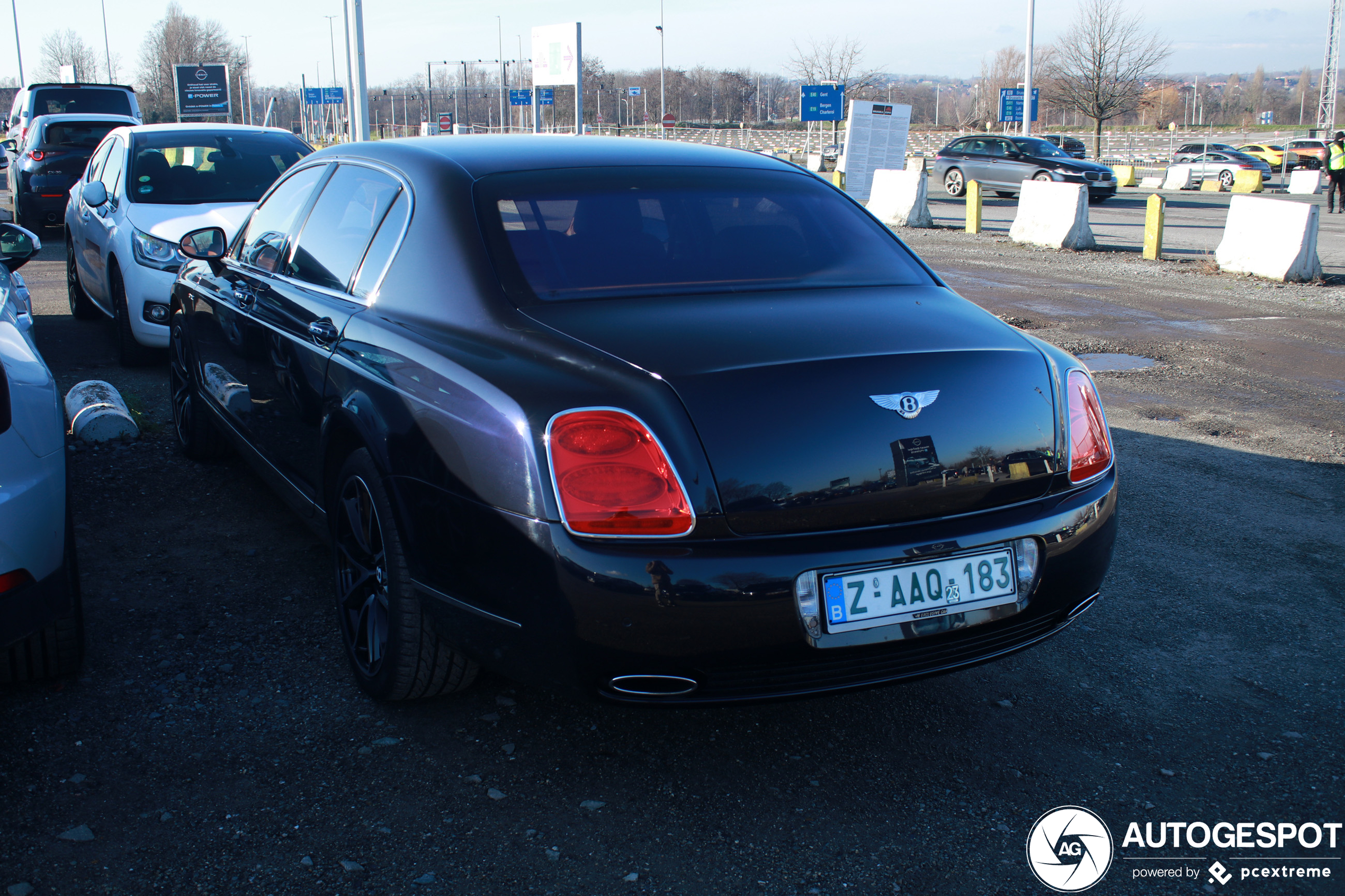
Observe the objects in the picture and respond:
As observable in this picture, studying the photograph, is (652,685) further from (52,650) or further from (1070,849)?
(52,650)

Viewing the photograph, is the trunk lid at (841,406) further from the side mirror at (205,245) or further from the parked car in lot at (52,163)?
the parked car in lot at (52,163)

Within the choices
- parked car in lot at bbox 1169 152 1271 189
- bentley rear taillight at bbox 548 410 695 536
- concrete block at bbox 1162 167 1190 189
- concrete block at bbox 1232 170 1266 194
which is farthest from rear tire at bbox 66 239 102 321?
parked car in lot at bbox 1169 152 1271 189

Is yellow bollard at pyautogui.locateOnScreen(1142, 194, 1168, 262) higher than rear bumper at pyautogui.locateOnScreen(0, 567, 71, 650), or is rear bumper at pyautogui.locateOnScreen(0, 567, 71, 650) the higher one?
yellow bollard at pyautogui.locateOnScreen(1142, 194, 1168, 262)

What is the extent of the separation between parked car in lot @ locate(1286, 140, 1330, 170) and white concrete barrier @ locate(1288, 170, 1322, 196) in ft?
7.11

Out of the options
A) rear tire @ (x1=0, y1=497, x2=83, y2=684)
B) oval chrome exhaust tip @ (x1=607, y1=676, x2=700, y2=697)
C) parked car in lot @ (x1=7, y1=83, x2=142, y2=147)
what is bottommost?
rear tire @ (x1=0, y1=497, x2=83, y2=684)

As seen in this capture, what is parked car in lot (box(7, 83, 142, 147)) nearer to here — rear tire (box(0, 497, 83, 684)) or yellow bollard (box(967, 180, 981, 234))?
yellow bollard (box(967, 180, 981, 234))

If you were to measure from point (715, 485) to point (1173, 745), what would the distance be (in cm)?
154

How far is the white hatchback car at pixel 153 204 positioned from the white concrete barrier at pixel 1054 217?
37.3ft

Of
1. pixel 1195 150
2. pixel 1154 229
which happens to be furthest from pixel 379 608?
pixel 1195 150

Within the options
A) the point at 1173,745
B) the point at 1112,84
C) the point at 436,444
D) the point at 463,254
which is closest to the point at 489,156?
the point at 463,254

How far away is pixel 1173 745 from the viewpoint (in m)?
2.87

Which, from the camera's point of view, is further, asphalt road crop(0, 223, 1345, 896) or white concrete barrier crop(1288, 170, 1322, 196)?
white concrete barrier crop(1288, 170, 1322, 196)

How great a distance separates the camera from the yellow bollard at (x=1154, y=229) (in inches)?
579

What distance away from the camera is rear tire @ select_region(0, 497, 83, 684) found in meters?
3.08
